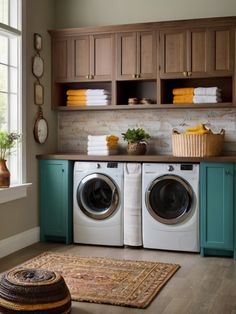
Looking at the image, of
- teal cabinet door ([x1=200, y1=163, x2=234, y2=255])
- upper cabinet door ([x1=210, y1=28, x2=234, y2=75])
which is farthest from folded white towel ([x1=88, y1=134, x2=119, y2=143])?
upper cabinet door ([x1=210, y1=28, x2=234, y2=75])

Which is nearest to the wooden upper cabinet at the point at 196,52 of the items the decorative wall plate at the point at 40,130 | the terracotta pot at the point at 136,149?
the terracotta pot at the point at 136,149

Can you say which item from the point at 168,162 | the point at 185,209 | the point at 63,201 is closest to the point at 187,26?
the point at 168,162

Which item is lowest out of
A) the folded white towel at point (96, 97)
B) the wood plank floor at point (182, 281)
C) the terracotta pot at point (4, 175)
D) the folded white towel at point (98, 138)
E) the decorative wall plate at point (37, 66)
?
the wood plank floor at point (182, 281)

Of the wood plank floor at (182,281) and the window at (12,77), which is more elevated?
the window at (12,77)

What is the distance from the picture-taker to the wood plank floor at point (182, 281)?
3582 millimetres

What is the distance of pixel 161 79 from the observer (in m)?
5.59

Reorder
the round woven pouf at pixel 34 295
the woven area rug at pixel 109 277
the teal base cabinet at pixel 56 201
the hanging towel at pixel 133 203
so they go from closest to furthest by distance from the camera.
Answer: the round woven pouf at pixel 34 295
the woven area rug at pixel 109 277
the hanging towel at pixel 133 203
the teal base cabinet at pixel 56 201

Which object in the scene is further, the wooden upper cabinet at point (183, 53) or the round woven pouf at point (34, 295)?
the wooden upper cabinet at point (183, 53)

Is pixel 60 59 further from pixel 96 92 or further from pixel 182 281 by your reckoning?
pixel 182 281

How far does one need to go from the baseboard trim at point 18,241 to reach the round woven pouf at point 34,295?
1.73 meters

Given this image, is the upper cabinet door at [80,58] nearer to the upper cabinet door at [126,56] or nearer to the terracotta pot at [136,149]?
the upper cabinet door at [126,56]

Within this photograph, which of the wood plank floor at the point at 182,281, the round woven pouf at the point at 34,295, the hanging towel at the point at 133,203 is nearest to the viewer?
the round woven pouf at the point at 34,295

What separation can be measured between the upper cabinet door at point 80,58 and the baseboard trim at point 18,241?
5.82 ft

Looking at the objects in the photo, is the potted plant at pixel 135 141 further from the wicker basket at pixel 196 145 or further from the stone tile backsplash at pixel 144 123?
the wicker basket at pixel 196 145
